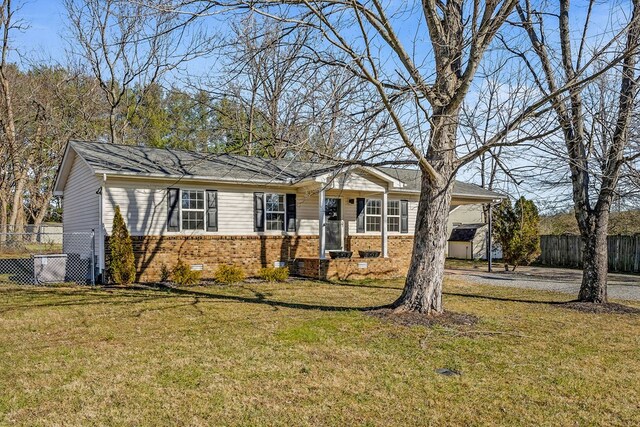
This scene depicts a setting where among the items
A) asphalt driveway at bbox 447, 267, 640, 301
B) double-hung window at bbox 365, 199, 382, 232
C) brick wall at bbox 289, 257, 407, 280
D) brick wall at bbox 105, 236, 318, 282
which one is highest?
double-hung window at bbox 365, 199, 382, 232

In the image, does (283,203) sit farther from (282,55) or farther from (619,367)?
(619,367)

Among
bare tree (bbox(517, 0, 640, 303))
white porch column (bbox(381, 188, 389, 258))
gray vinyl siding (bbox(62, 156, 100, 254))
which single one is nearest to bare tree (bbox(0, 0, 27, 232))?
gray vinyl siding (bbox(62, 156, 100, 254))

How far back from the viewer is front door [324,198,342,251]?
16.5 metres

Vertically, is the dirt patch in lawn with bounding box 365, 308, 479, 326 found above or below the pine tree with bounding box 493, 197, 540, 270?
below

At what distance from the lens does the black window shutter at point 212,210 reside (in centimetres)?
1423

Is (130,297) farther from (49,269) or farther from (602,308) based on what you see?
(602,308)

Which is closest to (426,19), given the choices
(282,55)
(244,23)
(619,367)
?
A: (282,55)

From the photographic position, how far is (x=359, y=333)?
7191 millimetres

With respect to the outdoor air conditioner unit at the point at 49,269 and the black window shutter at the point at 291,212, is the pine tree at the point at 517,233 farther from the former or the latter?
the outdoor air conditioner unit at the point at 49,269

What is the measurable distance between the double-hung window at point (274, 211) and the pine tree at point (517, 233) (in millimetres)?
8900

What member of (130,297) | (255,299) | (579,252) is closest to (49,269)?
(130,297)

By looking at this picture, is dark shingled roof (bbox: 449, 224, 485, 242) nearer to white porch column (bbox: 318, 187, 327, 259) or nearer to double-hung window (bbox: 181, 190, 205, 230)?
white porch column (bbox: 318, 187, 327, 259)

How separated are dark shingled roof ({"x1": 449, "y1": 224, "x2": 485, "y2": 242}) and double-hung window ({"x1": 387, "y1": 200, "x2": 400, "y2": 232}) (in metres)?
10.6

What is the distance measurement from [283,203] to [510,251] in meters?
9.66
